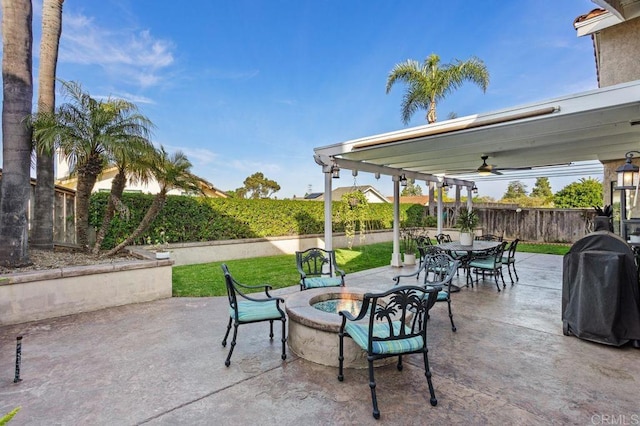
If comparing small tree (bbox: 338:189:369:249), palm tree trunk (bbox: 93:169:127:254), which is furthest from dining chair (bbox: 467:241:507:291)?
palm tree trunk (bbox: 93:169:127:254)

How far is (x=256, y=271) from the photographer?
317 inches

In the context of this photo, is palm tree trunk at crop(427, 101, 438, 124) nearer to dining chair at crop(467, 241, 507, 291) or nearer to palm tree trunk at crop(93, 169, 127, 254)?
dining chair at crop(467, 241, 507, 291)

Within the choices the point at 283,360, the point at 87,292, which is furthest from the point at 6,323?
the point at 283,360

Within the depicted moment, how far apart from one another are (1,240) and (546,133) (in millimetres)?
8577

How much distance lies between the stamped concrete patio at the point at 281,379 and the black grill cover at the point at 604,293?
18 centimetres

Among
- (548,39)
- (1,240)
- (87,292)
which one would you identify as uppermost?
(548,39)

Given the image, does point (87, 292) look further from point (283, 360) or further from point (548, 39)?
point (548, 39)

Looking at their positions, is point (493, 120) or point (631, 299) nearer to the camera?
point (631, 299)

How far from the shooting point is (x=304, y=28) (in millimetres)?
11211

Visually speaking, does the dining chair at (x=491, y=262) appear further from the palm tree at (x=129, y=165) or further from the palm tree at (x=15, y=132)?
the palm tree at (x=15, y=132)

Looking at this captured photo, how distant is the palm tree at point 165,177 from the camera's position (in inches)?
243

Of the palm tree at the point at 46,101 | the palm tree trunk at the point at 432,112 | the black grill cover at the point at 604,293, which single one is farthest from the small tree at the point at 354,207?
the palm tree at the point at 46,101

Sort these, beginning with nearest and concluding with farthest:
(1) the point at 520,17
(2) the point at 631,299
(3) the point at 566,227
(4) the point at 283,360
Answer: (4) the point at 283,360 < (2) the point at 631,299 < (1) the point at 520,17 < (3) the point at 566,227
